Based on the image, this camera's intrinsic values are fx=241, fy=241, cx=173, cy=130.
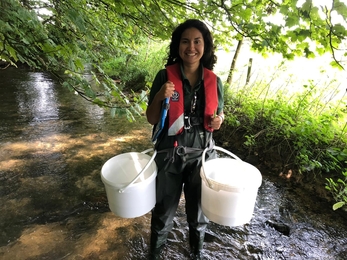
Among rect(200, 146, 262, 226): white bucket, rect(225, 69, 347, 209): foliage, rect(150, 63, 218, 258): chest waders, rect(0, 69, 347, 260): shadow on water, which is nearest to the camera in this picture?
rect(200, 146, 262, 226): white bucket

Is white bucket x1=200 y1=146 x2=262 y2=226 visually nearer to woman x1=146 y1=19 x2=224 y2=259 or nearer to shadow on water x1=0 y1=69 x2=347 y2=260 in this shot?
woman x1=146 y1=19 x2=224 y2=259

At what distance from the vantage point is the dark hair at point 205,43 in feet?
6.16

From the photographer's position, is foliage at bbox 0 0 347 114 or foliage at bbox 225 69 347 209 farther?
foliage at bbox 225 69 347 209

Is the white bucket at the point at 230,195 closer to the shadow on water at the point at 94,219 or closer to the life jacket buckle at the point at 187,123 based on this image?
the life jacket buckle at the point at 187,123

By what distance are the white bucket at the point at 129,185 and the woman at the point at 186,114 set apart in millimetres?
143

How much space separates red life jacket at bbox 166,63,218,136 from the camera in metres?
1.85

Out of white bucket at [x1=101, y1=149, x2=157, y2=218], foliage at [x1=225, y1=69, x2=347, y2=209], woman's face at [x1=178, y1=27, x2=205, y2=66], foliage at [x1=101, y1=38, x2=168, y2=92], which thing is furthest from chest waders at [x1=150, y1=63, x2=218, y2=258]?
foliage at [x1=101, y1=38, x2=168, y2=92]

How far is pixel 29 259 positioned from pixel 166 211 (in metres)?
1.47

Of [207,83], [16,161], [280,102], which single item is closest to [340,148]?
[280,102]

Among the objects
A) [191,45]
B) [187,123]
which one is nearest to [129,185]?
[187,123]

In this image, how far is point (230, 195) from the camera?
64.3 inches

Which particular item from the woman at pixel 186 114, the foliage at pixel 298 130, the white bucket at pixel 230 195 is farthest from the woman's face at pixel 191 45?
the foliage at pixel 298 130

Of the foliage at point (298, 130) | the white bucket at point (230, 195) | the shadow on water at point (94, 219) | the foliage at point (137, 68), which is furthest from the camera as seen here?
the foliage at point (137, 68)

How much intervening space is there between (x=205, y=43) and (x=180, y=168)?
1041 millimetres
